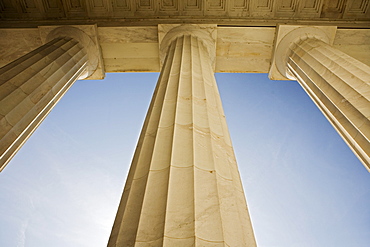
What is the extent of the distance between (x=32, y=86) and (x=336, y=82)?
20861 millimetres

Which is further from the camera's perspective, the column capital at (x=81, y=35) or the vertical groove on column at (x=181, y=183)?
the column capital at (x=81, y=35)

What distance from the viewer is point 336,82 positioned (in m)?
19.5

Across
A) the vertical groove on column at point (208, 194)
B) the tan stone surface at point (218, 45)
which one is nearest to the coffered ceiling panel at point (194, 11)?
the tan stone surface at point (218, 45)

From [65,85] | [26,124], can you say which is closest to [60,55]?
[65,85]

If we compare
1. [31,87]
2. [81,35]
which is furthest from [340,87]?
[81,35]

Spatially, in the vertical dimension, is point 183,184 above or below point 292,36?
below

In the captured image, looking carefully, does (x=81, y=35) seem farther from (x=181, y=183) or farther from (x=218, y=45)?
(x=181, y=183)

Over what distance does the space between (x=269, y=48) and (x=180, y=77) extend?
16679 millimetres

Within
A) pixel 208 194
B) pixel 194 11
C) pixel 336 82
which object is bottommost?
pixel 208 194

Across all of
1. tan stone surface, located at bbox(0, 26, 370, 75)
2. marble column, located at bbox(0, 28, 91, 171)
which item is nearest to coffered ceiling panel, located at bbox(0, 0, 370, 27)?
tan stone surface, located at bbox(0, 26, 370, 75)

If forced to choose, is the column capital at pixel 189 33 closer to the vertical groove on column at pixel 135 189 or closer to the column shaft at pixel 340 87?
the column shaft at pixel 340 87

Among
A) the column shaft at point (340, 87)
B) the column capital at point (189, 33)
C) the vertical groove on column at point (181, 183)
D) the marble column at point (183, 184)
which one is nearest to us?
the vertical groove on column at point (181, 183)

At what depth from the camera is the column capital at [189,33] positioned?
26484mm

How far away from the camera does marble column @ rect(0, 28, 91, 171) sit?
654 inches
